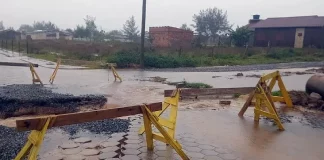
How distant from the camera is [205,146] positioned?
15.9 feet

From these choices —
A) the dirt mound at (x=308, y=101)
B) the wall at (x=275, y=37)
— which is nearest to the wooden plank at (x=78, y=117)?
the dirt mound at (x=308, y=101)

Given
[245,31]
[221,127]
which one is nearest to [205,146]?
[221,127]

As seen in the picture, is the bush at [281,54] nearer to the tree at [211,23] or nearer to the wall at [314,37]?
the wall at [314,37]

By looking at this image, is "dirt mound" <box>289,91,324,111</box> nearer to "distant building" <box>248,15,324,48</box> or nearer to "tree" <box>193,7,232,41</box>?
"distant building" <box>248,15,324,48</box>

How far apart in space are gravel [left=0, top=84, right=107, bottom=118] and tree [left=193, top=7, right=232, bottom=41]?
45.7 m

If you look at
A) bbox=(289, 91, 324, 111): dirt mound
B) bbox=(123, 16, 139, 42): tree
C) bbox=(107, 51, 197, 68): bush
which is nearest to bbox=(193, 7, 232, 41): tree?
bbox=(123, 16, 139, 42): tree

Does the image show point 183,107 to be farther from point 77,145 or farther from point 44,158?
point 44,158

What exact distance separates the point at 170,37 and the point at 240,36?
8.81 meters

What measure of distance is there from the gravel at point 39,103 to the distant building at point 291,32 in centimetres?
3314

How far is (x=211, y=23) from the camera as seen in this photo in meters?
52.2

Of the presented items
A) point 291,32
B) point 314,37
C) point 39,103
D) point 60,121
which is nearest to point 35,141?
point 60,121

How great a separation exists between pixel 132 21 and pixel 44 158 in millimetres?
48718

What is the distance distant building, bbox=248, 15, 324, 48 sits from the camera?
3500 centimetres

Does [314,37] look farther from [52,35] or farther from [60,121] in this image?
[52,35]
